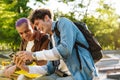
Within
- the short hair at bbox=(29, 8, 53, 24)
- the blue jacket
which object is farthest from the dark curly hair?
the blue jacket

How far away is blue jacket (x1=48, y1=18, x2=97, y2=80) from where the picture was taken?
2.82m

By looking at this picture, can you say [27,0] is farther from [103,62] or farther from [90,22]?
[103,62]

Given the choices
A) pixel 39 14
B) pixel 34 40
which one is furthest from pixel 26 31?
pixel 39 14

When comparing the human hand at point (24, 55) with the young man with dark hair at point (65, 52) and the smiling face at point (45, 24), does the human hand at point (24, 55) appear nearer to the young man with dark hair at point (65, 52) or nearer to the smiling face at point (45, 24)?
the young man with dark hair at point (65, 52)

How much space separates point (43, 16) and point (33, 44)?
107cm

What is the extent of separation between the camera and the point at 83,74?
115 inches

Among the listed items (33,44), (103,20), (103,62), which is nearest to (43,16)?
(33,44)

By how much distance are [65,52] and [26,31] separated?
992mm

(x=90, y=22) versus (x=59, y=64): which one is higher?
(x=59, y=64)

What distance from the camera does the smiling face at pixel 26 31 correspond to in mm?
3570

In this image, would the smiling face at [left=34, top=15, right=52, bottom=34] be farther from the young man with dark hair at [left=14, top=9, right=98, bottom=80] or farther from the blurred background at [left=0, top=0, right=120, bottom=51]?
the blurred background at [left=0, top=0, right=120, bottom=51]

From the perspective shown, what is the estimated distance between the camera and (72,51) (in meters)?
2.91

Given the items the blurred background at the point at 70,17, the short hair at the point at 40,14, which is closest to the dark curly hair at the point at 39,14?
the short hair at the point at 40,14

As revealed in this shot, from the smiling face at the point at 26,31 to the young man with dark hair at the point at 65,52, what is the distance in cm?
44
